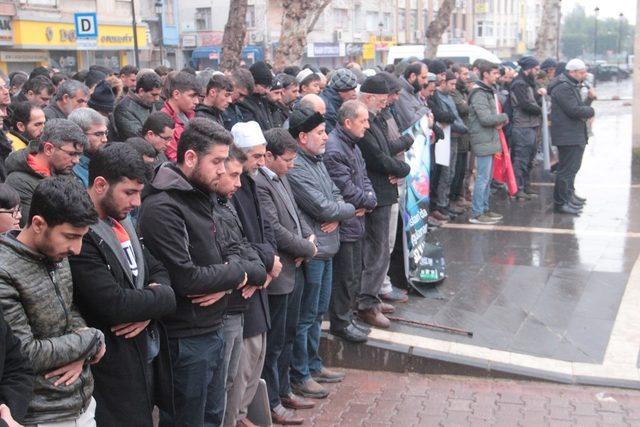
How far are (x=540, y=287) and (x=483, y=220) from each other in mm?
2714

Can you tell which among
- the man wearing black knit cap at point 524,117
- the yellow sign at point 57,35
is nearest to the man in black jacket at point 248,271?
the man wearing black knit cap at point 524,117

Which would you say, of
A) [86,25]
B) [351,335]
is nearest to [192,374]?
[351,335]

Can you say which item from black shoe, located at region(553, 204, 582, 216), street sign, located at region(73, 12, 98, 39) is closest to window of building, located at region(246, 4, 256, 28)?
street sign, located at region(73, 12, 98, 39)

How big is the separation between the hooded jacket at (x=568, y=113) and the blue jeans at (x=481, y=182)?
1.18m

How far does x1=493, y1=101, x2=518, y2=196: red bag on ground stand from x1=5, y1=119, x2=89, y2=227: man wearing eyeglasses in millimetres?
7142

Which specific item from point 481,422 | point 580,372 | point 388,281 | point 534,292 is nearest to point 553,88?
point 534,292

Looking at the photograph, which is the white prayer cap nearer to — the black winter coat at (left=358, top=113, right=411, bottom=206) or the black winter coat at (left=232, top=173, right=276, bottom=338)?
the black winter coat at (left=232, top=173, right=276, bottom=338)

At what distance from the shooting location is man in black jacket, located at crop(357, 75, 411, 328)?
21.6 feet

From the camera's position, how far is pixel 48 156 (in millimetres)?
4359

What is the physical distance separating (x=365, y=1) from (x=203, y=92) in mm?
47730

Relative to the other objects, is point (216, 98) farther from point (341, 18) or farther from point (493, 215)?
point (341, 18)

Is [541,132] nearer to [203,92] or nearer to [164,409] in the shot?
[203,92]

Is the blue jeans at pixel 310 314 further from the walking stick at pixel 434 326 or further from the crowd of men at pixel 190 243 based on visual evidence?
the walking stick at pixel 434 326

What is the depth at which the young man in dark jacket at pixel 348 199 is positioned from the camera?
235 inches
